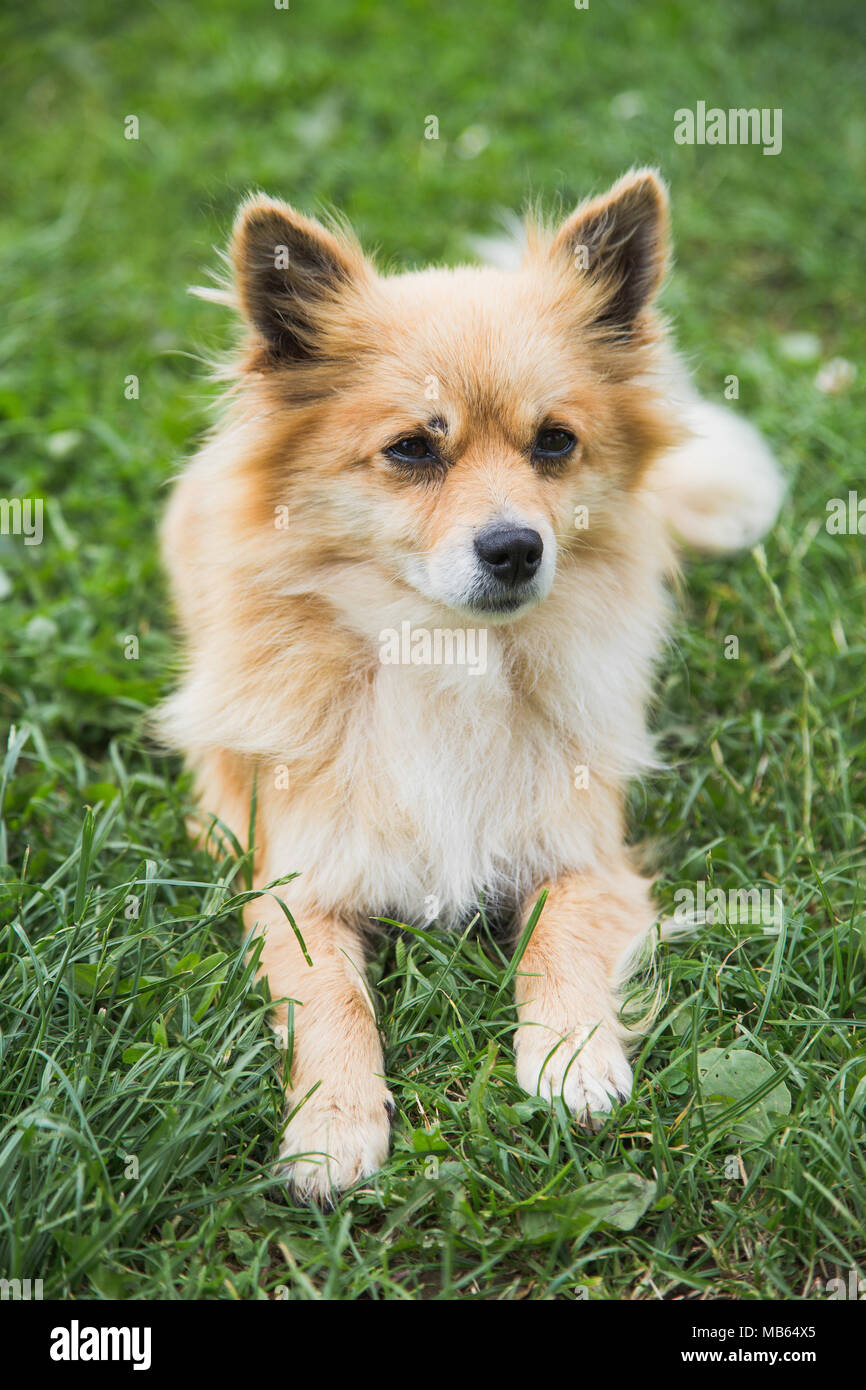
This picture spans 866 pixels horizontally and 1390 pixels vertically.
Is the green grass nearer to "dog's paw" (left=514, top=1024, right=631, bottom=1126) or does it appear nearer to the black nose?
"dog's paw" (left=514, top=1024, right=631, bottom=1126)

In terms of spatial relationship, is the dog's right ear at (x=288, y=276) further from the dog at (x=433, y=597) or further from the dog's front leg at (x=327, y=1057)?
the dog's front leg at (x=327, y=1057)

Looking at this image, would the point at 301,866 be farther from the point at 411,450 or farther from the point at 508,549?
the point at 411,450

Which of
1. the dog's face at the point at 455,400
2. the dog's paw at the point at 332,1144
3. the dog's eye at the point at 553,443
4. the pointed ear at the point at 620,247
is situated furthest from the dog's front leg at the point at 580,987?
the pointed ear at the point at 620,247

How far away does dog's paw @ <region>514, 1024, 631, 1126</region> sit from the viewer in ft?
8.21

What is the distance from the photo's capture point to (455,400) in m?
2.85

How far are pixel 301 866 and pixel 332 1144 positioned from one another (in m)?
0.75

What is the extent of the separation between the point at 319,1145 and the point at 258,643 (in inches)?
50.5

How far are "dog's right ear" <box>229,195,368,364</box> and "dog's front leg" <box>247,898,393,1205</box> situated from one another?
59.4 inches

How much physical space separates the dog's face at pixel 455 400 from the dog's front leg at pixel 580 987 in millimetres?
783

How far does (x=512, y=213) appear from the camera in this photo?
5719 millimetres

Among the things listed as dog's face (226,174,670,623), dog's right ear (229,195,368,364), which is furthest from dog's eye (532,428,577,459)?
dog's right ear (229,195,368,364)
